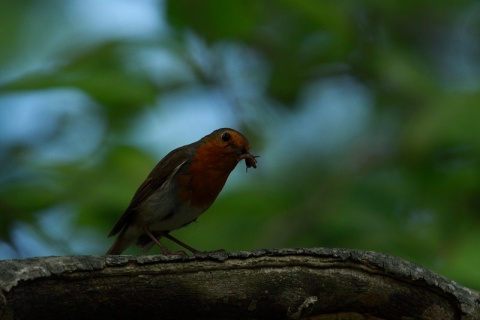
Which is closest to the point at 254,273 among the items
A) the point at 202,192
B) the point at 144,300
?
the point at 144,300

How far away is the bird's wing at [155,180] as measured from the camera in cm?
629

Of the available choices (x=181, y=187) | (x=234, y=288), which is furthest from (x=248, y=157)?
(x=234, y=288)

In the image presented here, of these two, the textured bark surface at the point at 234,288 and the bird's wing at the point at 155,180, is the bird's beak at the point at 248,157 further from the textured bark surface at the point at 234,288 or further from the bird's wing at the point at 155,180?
the textured bark surface at the point at 234,288

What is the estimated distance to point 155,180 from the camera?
6391 mm

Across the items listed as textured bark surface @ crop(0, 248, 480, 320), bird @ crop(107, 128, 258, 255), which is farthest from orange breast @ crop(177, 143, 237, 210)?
textured bark surface @ crop(0, 248, 480, 320)

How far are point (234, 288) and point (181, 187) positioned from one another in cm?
255

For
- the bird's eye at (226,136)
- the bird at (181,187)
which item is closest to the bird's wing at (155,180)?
the bird at (181,187)

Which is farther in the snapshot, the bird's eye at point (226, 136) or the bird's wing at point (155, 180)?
the bird's eye at point (226, 136)

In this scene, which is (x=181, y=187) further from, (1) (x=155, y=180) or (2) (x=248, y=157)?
(2) (x=248, y=157)

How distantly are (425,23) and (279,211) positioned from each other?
3707 mm

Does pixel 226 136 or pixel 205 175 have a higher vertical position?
pixel 226 136

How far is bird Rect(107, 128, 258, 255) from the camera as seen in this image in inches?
248

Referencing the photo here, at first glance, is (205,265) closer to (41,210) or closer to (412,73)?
(41,210)

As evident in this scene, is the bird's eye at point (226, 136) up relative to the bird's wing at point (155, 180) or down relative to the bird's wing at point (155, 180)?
up
